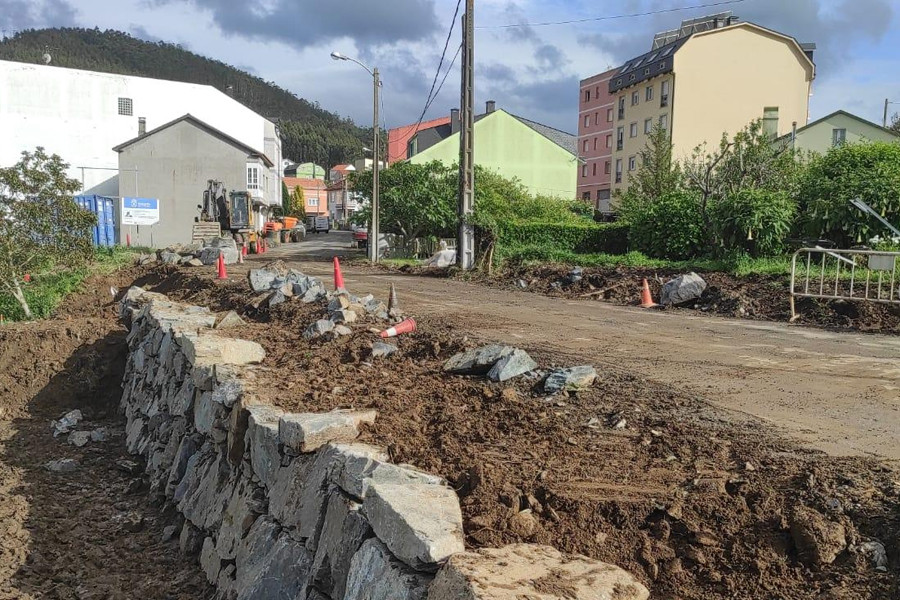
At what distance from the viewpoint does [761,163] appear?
19.6 metres

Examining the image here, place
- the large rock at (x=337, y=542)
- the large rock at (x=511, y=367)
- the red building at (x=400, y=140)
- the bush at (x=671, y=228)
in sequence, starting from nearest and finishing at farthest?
the large rock at (x=337, y=542) < the large rock at (x=511, y=367) < the bush at (x=671, y=228) < the red building at (x=400, y=140)

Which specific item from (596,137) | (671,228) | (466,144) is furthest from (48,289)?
(596,137)

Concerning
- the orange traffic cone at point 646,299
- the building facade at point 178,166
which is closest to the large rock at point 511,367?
the orange traffic cone at point 646,299

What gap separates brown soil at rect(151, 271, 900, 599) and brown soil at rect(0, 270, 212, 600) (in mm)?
1957

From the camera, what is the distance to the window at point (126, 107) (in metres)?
54.0

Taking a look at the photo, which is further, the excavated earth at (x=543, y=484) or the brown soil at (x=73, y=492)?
the brown soil at (x=73, y=492)

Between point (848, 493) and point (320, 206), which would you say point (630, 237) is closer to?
point (848, 493)

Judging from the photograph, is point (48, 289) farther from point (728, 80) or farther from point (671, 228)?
point (728, 80)

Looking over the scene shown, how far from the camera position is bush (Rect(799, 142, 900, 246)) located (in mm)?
15688

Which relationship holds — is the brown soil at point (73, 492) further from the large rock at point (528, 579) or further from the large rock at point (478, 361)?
the large rock at point (528, 579)

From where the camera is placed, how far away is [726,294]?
1295 cm

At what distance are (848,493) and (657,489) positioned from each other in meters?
0.90

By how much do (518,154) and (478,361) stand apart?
48.1 meters

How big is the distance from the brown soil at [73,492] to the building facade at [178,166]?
3100 centimetres
